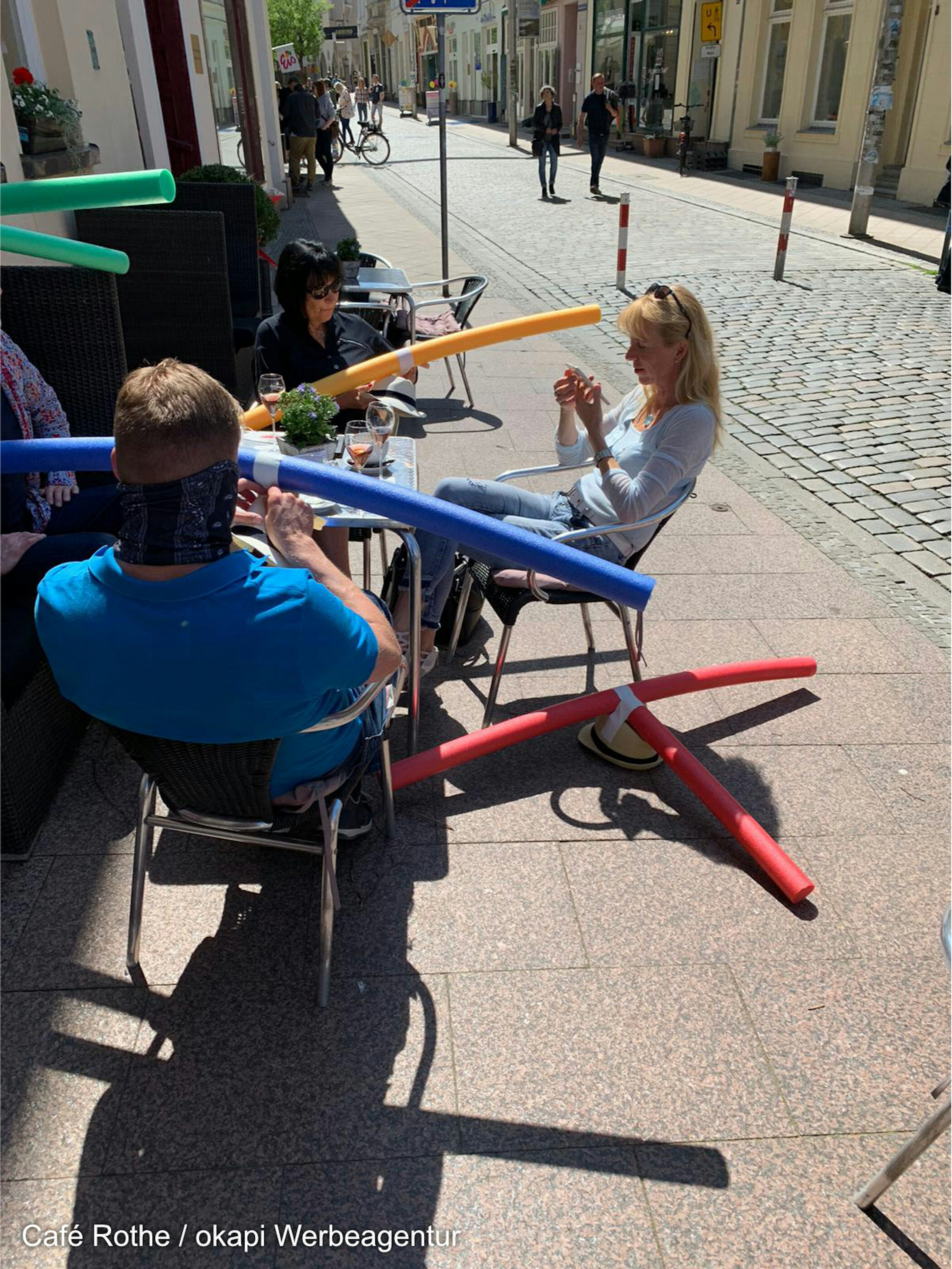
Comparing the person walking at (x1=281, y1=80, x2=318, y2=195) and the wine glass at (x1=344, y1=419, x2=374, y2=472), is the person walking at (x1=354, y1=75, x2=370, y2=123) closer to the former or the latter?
the person walking at (x1=281, y1=80, x2=318, y2=195)

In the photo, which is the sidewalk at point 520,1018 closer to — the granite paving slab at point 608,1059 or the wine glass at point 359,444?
the granite paving slab at point 608,1059

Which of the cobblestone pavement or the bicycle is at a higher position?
the bicycle

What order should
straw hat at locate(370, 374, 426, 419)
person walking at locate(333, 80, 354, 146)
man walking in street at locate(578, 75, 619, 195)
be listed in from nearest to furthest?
1. straw hat at locate(370, 374, 426, 419)
2. man walking in street at locate(578, 75, 619, 195)
3. person walking at locate(333, 80, 354, 146)

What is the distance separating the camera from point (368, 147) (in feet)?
90.2

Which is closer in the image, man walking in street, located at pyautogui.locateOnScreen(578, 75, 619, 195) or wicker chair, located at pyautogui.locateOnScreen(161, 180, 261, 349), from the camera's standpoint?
wicker chair, located at pyautogui.locateOnScreen(161, 180, 261, 349)

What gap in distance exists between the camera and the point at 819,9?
1872 centimetres

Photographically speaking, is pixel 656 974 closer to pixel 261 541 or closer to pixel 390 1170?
pixel 390 1170

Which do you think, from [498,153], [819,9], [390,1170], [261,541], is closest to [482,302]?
[261,541]

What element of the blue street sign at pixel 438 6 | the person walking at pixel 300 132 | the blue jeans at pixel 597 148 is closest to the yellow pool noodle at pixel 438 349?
the blue street sign at pixel 438 6

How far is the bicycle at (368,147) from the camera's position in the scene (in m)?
25.9

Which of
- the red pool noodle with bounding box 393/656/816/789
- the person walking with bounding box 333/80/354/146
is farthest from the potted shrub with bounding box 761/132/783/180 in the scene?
the red pool noodle with bounding box 393/656/816/789

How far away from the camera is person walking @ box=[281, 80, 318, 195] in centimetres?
1706

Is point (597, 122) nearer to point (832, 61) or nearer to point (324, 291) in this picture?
point (832, 61)

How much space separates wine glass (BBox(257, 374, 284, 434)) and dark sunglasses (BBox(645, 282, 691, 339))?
4.34 ft
